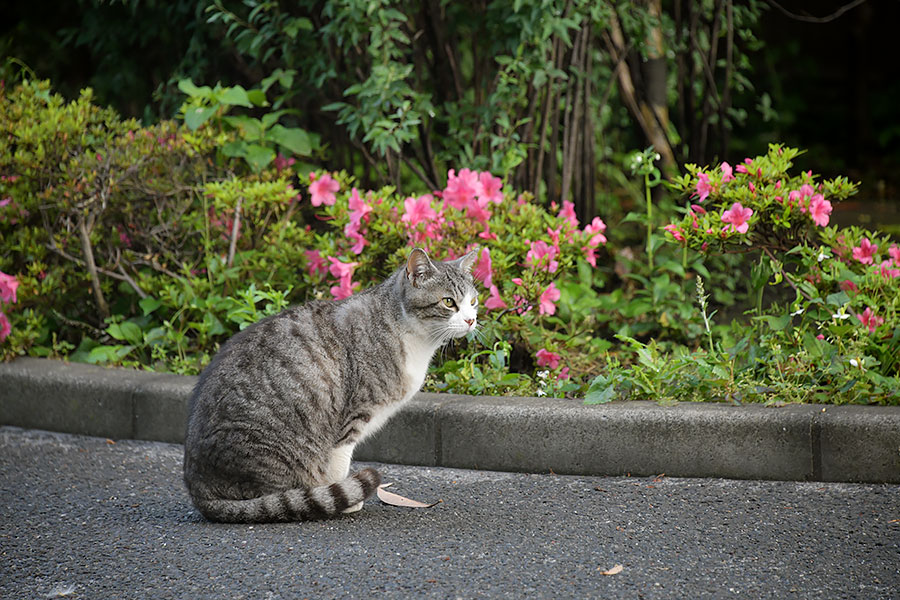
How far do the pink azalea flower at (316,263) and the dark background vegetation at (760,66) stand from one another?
1877mm

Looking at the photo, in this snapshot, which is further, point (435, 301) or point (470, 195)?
point (470, 195)

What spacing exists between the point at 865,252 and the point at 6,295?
4.12m

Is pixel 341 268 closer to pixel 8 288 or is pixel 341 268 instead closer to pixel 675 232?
pixel 675 232

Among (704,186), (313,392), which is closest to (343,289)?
(313,392)

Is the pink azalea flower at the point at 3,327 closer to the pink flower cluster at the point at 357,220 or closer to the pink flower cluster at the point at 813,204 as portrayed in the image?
the pink flower cluster at the point at 357,220

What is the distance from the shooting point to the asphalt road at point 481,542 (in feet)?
9.74

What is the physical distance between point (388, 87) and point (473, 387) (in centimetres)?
179

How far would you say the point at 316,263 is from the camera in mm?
5027

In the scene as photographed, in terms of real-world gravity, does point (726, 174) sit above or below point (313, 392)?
above

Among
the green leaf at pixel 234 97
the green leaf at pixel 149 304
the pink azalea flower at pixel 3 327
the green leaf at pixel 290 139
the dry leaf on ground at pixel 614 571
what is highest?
the green leaf at pixel 234 97

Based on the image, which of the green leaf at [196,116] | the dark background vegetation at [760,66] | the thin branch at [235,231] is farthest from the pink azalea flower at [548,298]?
the dark background vegetation at [760,66]

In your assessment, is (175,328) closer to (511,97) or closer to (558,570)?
(511,97)

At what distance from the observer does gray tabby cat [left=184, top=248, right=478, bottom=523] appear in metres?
3.54

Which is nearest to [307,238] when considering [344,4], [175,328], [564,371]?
[175,328]
